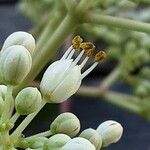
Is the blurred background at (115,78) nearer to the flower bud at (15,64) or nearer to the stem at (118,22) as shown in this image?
the stem at (118,22)

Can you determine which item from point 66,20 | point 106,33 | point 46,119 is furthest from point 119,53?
→ point 66,20

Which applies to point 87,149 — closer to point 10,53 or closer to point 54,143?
point 54,143

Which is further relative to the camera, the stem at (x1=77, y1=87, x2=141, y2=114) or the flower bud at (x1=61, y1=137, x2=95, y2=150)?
the stem at (x1=77, y1=87, x2=141, y2=114)

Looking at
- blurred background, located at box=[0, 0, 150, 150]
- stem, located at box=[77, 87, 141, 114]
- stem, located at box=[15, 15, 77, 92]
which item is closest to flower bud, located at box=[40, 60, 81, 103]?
stem, located at box=[15, 15, 77, 92]

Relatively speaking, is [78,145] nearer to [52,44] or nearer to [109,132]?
[109,132]

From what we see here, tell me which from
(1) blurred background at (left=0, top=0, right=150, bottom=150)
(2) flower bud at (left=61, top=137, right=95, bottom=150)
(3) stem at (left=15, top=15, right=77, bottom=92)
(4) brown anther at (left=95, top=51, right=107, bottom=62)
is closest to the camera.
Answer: (2) flower bud at (left=61, top=137, right=95, bottom=150)

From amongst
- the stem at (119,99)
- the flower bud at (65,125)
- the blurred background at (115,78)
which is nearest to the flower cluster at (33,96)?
the flower bud at (65,125)

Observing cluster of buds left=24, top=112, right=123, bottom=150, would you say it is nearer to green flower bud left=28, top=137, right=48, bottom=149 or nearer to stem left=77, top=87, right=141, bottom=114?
green flower bud left=28, top=137, right=48, bottom=149
